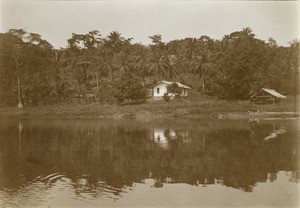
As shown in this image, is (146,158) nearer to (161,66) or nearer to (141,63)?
(161,66)

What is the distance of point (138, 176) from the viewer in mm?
20141

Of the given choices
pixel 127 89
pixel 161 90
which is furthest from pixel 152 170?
pixel 161 90

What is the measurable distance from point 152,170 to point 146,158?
10.8 feet

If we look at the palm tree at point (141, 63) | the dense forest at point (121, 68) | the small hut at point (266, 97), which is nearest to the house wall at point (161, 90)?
the dense forest at point (121, 68)

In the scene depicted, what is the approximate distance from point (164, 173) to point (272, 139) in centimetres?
1389

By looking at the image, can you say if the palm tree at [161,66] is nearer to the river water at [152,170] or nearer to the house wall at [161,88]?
the house wall at [161,88]

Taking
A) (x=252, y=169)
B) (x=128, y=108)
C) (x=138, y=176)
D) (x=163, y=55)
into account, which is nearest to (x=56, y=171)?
(x=138, y=176)

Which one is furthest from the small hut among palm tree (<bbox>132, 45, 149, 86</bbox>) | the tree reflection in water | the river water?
palm tree (<bbox>132, 45, 149, 86</bbox>)

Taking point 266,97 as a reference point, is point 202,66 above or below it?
above

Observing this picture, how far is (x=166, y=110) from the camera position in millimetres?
59469

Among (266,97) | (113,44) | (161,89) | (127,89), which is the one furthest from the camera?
(113,44)

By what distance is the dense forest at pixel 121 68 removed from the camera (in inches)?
2586

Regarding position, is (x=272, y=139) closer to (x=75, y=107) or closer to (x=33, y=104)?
(x=75, y=107)

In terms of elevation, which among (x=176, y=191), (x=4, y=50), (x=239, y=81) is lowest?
(x=176, y=191)
